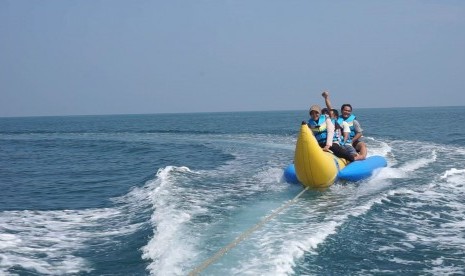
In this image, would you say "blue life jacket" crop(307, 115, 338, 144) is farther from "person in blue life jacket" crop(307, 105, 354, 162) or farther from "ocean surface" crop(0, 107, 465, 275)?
"ocean surface" crop(0, 107, 465, 275)

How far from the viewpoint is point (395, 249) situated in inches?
210

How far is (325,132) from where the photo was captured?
917 cm

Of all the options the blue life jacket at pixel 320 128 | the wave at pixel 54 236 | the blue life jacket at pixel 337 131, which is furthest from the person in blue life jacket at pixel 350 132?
the wave at pixel 54 236

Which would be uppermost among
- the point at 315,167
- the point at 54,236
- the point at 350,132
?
the point at 350,132

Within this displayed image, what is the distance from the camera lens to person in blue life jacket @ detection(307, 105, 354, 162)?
8.83 meters

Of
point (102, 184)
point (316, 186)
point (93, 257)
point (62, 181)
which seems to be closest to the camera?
point (93, 257)

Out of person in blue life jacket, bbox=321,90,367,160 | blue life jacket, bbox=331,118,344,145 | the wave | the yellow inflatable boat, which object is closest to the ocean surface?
the wave

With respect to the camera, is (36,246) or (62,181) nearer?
(36,246)

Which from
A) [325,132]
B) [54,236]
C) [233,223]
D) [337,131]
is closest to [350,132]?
[337,131]

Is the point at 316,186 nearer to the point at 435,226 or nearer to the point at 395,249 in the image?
the point at 435,226

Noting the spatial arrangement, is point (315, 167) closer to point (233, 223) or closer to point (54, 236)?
point (233, 223)

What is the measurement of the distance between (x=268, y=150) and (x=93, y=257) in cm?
1197

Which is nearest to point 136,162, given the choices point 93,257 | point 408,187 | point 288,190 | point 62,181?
point 62,181

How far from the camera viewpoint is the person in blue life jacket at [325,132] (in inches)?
348
